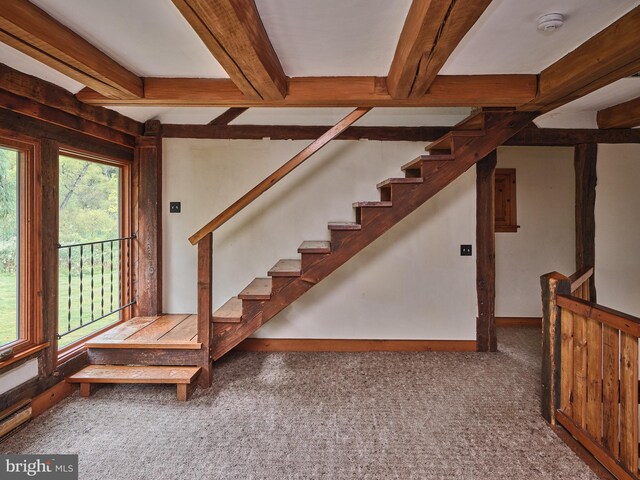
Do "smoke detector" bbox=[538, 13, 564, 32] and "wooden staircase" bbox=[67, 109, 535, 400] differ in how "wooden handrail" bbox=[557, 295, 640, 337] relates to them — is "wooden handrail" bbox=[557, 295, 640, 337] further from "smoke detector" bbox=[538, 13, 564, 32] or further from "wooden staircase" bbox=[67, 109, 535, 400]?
"smoke detector" bbox=[538, 13, 564, 32]

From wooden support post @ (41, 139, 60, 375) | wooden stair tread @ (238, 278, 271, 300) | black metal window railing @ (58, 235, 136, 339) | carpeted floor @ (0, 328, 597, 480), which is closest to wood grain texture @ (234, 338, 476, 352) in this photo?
carpeted floor @ (0, 328, 597, 480)

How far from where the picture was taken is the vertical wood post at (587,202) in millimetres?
3395

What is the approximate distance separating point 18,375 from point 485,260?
12.2 ft

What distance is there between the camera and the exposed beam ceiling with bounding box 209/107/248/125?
3.31 metres

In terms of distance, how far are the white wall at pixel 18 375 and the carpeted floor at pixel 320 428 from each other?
0.91ft

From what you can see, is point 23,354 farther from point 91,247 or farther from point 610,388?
point 610,388

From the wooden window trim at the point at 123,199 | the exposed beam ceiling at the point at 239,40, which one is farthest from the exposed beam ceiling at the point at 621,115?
the wooden window trim at the point at 123,199

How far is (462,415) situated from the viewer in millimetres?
2252

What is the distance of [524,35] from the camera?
1.76 meters

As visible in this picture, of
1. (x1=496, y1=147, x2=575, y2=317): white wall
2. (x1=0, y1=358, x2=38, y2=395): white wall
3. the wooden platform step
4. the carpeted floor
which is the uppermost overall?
(x1=496, y1=147, x2=575, y2=317): white wall

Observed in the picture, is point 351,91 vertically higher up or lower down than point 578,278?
higher up

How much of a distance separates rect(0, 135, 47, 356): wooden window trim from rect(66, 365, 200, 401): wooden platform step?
376 mm

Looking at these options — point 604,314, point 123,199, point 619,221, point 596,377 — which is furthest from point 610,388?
point 123,199

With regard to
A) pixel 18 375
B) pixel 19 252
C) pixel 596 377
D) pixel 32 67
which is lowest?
pixel 18 375
